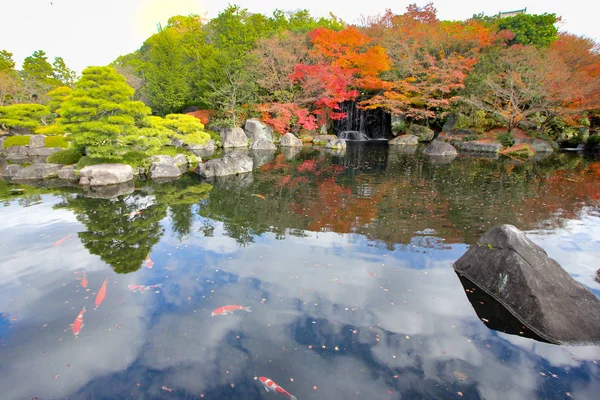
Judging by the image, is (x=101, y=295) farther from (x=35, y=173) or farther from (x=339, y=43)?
(x=339, y=43)

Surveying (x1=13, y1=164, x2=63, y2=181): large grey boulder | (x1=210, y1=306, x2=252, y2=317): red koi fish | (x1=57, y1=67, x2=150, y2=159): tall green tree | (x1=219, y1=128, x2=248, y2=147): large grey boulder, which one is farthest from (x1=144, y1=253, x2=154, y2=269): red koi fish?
(x1=219, y1=128, x2=248, y2=147): large grey boulder

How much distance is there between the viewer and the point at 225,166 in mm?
14984

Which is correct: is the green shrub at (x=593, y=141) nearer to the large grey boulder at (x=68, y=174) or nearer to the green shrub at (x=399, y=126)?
the green shrub at (x=399, y=126)

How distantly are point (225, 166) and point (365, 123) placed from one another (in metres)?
20.9

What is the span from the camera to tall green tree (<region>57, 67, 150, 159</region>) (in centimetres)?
1232

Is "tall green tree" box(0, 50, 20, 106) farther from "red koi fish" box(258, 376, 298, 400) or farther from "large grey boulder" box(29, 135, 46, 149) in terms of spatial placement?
"red koi fish" box(258, 376, 298, 400)

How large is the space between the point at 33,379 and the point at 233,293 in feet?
8.46

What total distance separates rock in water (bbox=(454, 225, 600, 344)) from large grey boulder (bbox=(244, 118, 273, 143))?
2265cm

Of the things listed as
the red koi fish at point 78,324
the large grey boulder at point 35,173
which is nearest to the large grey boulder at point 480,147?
the red koi fish at point 78,324

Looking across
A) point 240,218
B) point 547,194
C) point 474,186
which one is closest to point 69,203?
point 240,218

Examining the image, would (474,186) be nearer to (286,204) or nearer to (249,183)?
(286,204)

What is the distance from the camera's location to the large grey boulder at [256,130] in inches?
1057

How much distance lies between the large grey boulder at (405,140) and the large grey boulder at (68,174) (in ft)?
71.7

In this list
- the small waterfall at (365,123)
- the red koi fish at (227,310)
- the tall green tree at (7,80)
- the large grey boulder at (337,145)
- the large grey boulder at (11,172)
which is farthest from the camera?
the small waterfall at (365,123)
